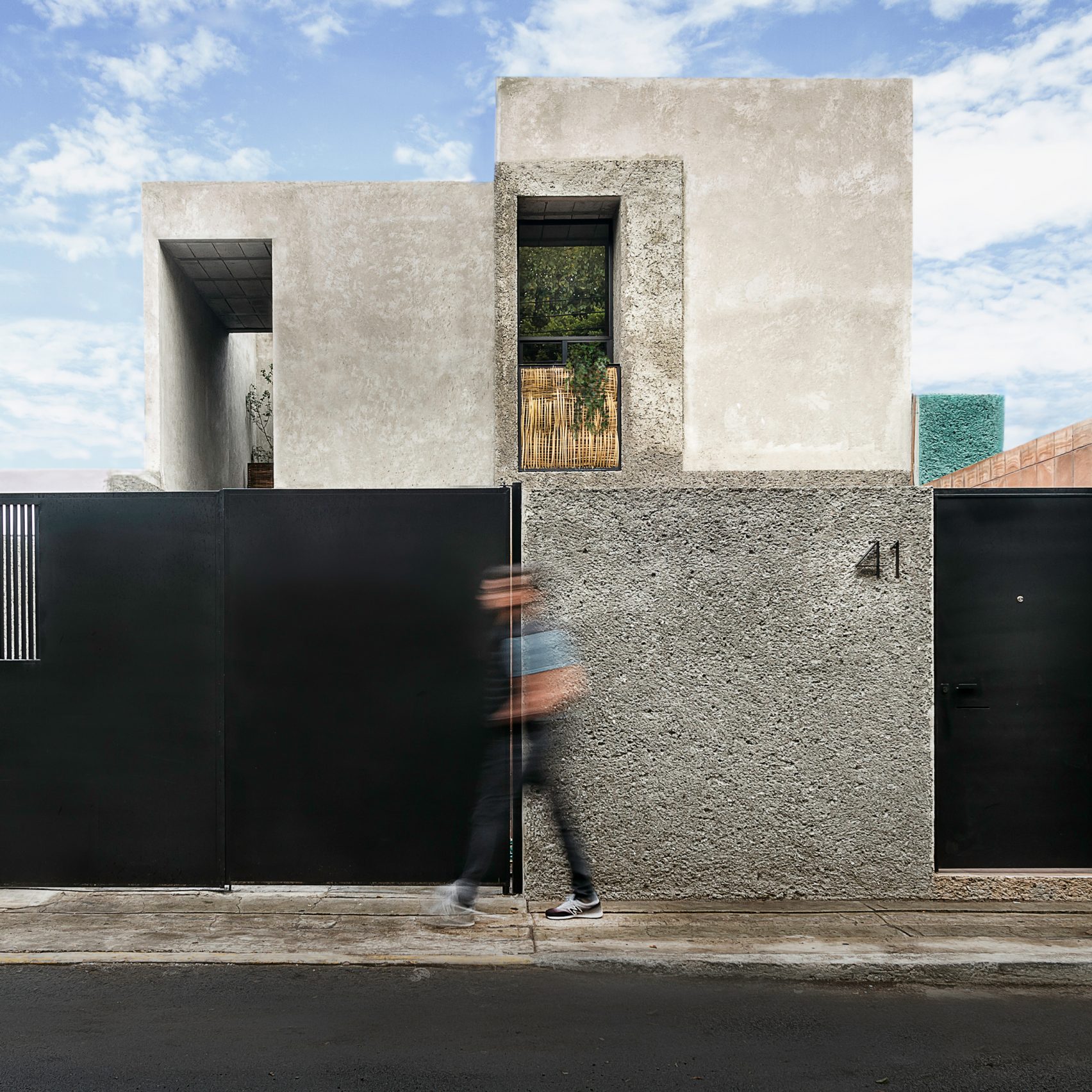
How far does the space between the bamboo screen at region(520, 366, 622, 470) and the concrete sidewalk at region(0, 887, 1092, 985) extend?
5.55m

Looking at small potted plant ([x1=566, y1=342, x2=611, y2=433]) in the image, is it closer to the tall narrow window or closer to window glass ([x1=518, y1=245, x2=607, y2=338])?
the tall narrow window

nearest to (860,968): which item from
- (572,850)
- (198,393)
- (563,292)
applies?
(572,850)

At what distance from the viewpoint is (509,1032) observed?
3621mm

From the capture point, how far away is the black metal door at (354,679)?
5422mm

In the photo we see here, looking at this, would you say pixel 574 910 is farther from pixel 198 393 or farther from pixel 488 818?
pixel 198 393

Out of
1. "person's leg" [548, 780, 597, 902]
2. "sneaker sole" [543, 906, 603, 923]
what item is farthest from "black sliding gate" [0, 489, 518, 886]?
"sneaker sole" [543, 906, 603, 923]

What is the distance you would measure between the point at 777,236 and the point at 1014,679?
6.16 metres

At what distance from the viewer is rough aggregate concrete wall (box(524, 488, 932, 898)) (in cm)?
539

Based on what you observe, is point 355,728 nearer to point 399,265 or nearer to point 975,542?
point 975,542

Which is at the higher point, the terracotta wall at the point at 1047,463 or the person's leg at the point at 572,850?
the terracotta wall at the point at 1047,463

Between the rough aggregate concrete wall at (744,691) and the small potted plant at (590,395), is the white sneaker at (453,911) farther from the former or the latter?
the small potted plant at (590,395)

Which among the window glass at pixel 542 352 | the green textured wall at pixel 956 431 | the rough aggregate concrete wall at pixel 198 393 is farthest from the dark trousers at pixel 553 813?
the green textured wall at pixel 956 431

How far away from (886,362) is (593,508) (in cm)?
598

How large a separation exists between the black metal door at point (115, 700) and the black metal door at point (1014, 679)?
460 centimetres
